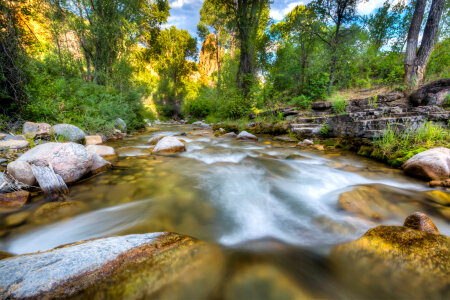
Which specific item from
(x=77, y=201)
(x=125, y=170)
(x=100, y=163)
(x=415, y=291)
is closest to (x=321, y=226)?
(x=415, y=291)

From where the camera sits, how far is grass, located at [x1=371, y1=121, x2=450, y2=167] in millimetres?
2965

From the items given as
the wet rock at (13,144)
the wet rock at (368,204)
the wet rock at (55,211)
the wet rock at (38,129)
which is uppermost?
the wet rock at (38,129)

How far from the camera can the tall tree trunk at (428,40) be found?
17.5ft

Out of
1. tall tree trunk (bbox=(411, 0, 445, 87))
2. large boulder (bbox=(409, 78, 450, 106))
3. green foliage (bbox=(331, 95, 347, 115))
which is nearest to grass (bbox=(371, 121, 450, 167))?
large boulder (bbox=(409, 78, 450, 106))

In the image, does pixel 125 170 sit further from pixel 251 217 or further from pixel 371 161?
pixel 371 161

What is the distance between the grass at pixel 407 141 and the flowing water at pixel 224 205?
0.30m

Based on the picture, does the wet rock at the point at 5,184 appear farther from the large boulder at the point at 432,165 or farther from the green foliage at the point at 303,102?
the green foliage at the point at 303,102

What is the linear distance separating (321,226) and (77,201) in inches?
106

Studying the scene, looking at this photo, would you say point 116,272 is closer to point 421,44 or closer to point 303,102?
point 303,102

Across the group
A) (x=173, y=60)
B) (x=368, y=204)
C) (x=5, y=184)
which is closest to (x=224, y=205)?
(x=368, y=204)

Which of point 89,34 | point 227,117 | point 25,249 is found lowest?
point 25,249

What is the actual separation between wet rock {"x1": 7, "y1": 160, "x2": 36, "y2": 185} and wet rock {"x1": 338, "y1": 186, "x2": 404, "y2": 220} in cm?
369

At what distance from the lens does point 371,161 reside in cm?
342

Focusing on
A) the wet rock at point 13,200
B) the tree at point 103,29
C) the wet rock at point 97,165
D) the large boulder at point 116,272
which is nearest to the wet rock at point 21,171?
the wet rock at point 13,200
